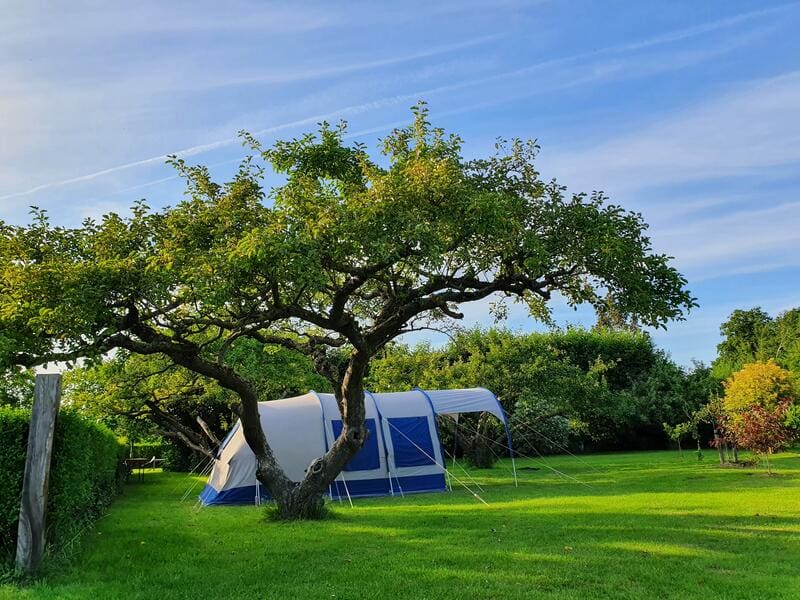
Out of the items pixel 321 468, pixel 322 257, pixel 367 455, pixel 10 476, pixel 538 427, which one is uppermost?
pixel 322 257

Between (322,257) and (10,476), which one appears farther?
(322,257)

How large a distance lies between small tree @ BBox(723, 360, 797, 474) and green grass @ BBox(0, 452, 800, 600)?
11.4ft

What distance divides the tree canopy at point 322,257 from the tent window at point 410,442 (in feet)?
13.3

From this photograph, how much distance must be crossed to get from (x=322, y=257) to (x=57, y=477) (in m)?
3.53

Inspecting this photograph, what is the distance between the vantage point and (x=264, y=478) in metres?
10.2

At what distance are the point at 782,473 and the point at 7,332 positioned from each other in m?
15.8

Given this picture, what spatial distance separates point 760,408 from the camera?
16688 mm

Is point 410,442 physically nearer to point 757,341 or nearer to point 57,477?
point 57,477

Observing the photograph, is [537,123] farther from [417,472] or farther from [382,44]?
[417,472]

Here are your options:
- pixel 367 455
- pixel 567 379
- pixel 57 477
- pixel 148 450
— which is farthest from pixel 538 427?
pixel 57 477

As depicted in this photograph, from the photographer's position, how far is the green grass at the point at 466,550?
5719 mm

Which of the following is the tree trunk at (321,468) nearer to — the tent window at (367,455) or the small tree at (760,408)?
the tent window at (367,455)

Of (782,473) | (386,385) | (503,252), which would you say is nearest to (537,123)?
(503,252)

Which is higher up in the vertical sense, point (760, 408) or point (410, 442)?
point (760, 408)
